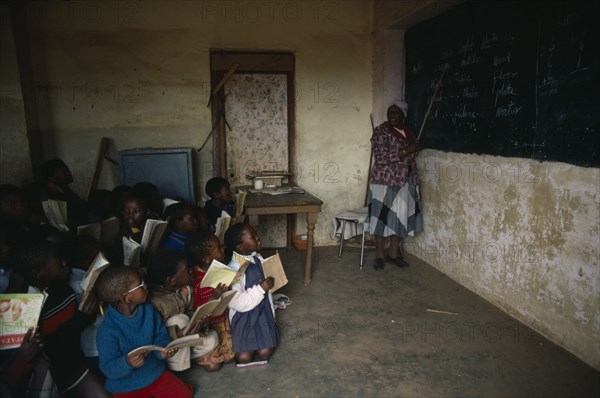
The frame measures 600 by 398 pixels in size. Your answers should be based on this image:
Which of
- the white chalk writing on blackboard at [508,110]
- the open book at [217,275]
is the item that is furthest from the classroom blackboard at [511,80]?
the open book at [217,275]

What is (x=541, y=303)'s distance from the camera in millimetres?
3088

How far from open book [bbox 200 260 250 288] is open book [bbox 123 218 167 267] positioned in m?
0.51

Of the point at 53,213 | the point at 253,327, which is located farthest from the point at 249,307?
the point at 53,213

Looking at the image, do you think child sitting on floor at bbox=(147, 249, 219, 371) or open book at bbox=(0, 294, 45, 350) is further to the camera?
child sitting on floor at bbox=(147, 249, 219, 371)

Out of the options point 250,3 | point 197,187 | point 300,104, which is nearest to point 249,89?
point 300,104

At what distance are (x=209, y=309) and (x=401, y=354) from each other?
4.49 feet

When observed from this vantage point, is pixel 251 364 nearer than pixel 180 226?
Yes

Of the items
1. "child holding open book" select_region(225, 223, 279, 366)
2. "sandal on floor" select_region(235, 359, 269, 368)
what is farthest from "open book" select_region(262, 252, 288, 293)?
"sandal on floor" select_region(235, 359, 269, 368)

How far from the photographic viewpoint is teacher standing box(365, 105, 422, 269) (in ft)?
14.1

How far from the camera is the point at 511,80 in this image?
3.34m

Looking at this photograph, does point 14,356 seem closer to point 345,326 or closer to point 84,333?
point 84,333

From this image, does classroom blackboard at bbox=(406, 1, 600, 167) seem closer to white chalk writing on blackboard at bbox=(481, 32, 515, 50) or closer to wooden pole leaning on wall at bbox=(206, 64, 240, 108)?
white chalk writing on blackboard at bbox=(481, 32, 515, 50)

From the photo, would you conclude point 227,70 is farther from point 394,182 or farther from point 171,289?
point 171,289

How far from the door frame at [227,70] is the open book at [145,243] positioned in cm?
218
